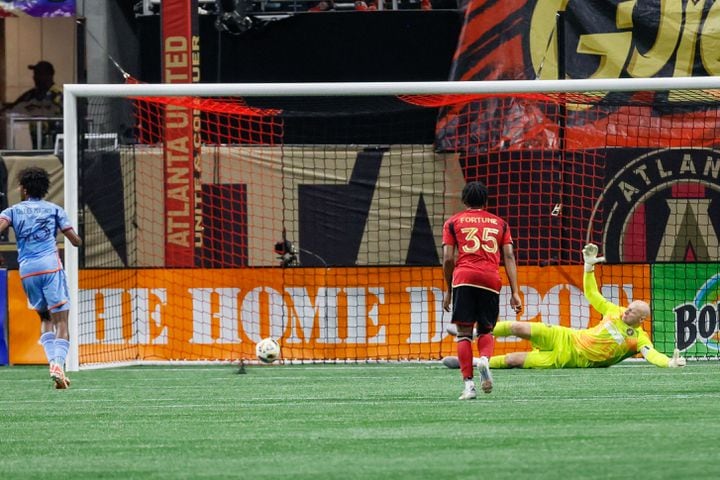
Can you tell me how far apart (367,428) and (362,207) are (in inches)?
450

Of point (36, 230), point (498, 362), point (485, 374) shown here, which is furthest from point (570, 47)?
point (485, 374)

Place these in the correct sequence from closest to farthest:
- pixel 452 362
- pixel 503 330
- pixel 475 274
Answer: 1. pixel 475 274
2. pixel 452 362
3. pixel 503 330

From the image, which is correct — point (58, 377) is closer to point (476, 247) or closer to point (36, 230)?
point (36, 230)

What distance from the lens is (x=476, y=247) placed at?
38.4 ft

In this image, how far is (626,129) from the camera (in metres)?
19.8

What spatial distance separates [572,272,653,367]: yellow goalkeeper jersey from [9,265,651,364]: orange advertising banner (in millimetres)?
1969

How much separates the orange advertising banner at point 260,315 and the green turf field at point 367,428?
296 centimetres

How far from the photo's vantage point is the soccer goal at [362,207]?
17328mm

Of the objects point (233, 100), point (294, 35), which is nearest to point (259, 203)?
point (233, 100)

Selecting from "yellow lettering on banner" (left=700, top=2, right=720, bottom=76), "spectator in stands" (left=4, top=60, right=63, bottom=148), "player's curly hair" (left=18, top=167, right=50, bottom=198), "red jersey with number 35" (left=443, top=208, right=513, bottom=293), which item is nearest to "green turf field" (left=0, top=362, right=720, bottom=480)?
"red jersey with number 35" (left=443, top=208, right=513, bottom=293)

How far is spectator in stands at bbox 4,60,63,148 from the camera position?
23.3 meters

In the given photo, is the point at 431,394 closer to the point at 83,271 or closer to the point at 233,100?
the point at 83,271

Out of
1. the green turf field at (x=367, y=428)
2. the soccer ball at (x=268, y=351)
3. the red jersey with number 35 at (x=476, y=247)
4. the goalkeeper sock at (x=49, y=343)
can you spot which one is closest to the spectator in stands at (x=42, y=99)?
the soccer ball at (x=268, y=351)

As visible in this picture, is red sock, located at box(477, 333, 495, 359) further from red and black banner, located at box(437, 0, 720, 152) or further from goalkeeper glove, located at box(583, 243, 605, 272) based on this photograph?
red and black banner, located at box(437, 0, 720, 152)
